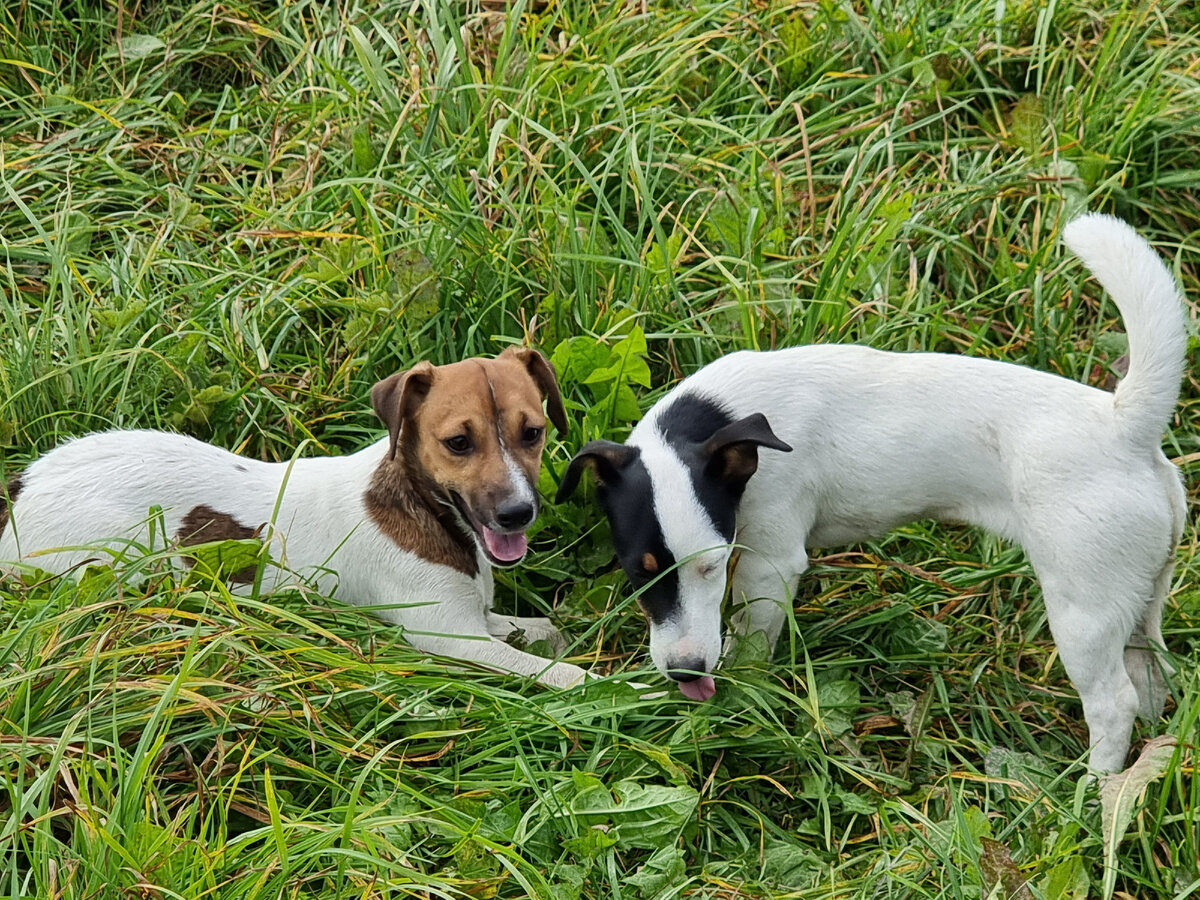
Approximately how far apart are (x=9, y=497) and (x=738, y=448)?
2.51m

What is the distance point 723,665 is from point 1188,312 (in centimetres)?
274

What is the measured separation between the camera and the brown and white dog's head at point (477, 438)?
437 cm

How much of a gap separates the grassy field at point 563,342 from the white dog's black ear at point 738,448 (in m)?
0.60

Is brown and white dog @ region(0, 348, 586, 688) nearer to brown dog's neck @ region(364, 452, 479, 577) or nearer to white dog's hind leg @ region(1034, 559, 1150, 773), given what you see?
brown dog's neck @ region(364, 452, 479, 577)

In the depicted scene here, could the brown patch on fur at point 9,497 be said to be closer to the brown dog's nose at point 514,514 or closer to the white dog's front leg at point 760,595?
the brown dog's nose at point 514,514

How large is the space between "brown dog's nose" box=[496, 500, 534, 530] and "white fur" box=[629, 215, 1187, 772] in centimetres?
43

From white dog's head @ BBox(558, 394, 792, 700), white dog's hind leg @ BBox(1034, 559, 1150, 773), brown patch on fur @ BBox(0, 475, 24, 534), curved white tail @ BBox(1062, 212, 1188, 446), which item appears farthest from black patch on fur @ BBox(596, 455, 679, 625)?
brown patch on fur @ BBox(0, 475, 24, 534)

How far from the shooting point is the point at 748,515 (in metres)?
4.41

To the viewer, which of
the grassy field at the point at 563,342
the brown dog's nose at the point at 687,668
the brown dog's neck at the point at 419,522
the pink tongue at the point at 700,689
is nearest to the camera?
the grassy field at the point at 563,342

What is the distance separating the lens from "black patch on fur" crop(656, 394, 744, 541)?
13.7 ft

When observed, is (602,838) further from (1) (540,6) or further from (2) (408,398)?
(1) (540,6)

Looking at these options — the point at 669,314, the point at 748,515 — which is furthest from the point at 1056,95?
the point at 748,515

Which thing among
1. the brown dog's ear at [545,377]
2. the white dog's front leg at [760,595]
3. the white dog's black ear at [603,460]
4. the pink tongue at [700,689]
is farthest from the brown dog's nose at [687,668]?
the brown dog's ear at [545,377]

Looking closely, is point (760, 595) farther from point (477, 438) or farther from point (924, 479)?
point (477, 438)
